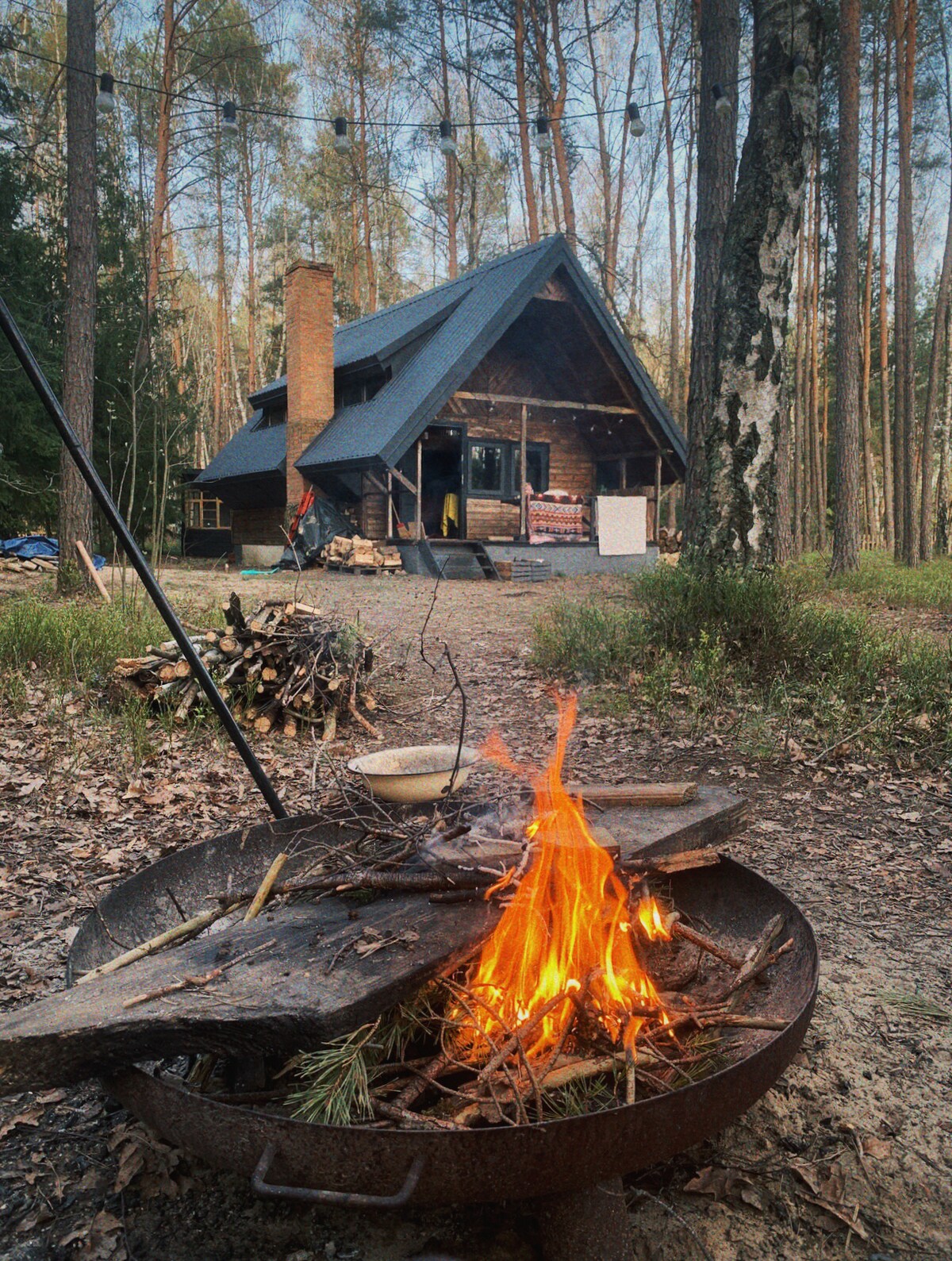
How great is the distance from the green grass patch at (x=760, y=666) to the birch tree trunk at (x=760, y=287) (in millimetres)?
681

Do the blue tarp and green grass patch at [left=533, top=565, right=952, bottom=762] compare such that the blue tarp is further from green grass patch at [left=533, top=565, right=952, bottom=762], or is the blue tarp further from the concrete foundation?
green grass patch at [left=533, top=565, right=952, bottom=762]

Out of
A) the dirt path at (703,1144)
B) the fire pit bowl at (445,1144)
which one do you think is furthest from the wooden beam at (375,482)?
the fire pit bowl at (445,1144)

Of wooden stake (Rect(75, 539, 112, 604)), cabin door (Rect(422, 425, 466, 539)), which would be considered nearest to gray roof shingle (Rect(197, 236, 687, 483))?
cabin door (Rect(422, 425, 466, 539))

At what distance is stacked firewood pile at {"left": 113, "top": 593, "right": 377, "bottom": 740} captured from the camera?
561 cm

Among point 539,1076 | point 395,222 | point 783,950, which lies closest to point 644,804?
point 783,950

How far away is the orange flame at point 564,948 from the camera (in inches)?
77.5

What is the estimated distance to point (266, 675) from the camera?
5.70 m

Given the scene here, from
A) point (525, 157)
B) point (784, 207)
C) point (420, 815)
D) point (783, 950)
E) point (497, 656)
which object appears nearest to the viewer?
point (783, 950)

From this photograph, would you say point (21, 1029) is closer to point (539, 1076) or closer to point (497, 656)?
point (539, 1076)

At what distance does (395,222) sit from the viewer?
29844 millimetres

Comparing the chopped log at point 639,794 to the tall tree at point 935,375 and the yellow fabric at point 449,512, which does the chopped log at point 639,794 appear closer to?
the tall tree at point 935,375

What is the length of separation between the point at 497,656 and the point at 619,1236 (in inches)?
239

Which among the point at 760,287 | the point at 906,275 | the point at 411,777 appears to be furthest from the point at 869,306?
the point at 411,777

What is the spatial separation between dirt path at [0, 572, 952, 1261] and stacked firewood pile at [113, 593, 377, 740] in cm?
27
